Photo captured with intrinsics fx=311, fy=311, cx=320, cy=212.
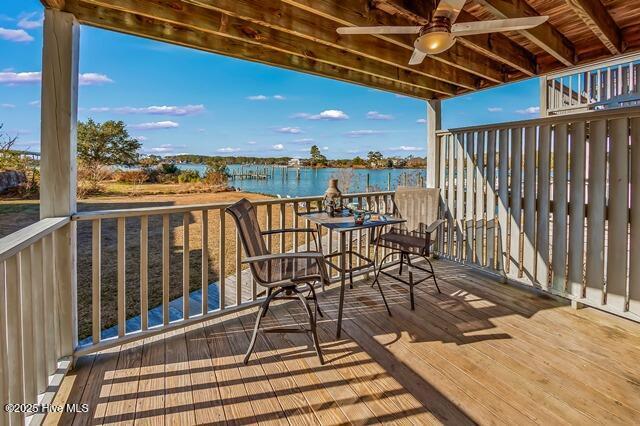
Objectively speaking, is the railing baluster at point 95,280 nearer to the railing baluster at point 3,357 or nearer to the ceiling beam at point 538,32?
the railing baluster at point 3,357

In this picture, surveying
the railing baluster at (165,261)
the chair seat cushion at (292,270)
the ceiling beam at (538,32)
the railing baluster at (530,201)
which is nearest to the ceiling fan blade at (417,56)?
the ceiling beam at (538,32)

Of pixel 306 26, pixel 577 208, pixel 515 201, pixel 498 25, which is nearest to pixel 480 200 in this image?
pixel 515 201

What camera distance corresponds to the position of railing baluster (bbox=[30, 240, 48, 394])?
1704 mm

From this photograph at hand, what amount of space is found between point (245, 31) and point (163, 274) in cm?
216

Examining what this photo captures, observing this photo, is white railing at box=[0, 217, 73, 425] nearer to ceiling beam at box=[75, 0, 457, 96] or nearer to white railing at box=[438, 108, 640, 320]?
ceiling beam at box=[75, 0, 457, 96]

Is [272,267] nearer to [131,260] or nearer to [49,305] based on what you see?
[49,305]

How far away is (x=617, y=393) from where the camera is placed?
1.86m

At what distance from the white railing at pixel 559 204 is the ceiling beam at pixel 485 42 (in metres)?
0.74

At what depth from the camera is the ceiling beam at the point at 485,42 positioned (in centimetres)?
249

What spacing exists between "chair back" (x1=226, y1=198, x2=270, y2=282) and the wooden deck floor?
626mm

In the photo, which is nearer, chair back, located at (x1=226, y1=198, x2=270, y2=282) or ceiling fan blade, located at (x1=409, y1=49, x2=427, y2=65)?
chair back, located at (x1=226, y1=198, x2=270, y2=282)

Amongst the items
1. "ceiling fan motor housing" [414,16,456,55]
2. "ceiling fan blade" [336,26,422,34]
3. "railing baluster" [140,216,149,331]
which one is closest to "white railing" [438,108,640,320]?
"ceiling fan motor housing" [414,16,456,55]

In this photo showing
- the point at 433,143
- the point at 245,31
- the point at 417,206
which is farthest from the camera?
the point at 433,143

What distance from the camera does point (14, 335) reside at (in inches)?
54.5
